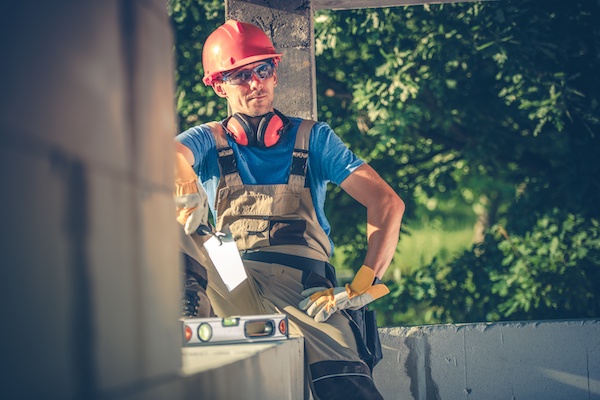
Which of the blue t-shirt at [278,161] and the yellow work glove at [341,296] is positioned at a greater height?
the blue t-shirt at [278,161]

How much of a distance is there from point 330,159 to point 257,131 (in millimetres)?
356

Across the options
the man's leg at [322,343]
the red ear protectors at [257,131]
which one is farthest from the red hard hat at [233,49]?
the man's leg at [322,343]

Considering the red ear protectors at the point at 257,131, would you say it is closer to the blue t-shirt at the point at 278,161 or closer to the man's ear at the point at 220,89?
the blue t-shirt at the point at 278,161

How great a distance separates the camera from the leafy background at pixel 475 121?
935cm

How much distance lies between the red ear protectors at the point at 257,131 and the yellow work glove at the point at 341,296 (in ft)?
2.35

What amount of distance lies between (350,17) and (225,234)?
19.6 feet

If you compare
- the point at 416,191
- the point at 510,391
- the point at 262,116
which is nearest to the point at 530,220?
the point at 416,191

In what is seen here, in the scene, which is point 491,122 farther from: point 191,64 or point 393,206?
point 393,206

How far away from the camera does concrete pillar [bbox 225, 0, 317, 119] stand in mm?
5875

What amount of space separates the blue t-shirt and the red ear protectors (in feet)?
0.12

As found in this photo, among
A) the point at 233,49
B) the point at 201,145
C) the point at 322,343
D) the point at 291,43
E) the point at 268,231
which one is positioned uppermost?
the point at 291,43

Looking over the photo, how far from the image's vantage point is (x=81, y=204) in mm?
1815

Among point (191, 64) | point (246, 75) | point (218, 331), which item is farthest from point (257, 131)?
point (191, 64)

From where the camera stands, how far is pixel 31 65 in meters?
1.76
